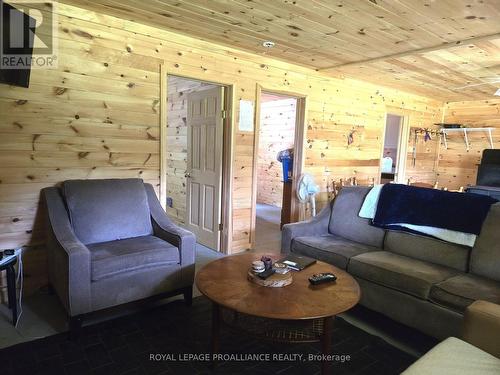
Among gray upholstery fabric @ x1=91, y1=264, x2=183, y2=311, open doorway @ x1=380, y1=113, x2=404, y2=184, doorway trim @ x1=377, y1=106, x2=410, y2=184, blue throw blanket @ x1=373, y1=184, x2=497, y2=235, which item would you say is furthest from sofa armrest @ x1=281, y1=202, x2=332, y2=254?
open doorway @ x1=380, y1=113, x2=404, y2=184

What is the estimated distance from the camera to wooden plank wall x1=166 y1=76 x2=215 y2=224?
482cm

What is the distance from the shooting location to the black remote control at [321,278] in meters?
1.97

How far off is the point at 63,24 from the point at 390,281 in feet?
10.7

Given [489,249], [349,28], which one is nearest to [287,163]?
[349,28]

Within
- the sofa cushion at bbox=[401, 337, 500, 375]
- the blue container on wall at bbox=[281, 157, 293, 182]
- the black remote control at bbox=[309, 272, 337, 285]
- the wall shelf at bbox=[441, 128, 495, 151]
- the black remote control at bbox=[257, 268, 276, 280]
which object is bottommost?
the sofa cushion at bbox=[401, 337, 500, 375]

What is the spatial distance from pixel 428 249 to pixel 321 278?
1.12 m

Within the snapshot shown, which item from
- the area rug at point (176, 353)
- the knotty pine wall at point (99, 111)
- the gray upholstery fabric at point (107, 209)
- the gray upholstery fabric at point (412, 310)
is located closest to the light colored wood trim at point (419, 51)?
the knotty pine wall at point (99, 111)

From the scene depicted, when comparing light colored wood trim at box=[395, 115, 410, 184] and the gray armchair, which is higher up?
light colored wood trim at box=[395, 115, 410, 184]

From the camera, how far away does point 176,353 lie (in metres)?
2.04

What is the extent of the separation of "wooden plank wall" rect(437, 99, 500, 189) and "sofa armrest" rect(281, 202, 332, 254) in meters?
4.84

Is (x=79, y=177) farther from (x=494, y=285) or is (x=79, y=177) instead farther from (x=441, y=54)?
(x=441, y=54)

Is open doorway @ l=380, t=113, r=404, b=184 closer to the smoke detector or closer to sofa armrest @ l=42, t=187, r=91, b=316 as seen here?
the smoke detector

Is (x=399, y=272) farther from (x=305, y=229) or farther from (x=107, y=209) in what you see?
(x=107, y=209)

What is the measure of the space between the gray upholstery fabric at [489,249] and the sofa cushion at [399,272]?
165 millimetres
